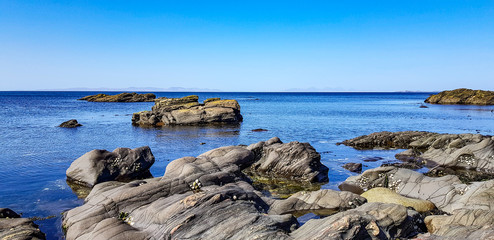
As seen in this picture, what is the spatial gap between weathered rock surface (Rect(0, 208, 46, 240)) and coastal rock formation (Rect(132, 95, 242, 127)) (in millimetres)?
44930

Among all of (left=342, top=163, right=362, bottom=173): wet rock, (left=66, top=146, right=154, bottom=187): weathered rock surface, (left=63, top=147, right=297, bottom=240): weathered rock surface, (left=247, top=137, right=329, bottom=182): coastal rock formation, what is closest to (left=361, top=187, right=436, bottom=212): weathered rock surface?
(left=247, top=137, right=329, bottom=182): coastal rock formation

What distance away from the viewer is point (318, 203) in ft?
56.9

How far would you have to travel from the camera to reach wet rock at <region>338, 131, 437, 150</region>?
122ft

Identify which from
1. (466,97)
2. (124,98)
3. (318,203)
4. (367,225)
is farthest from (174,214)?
(124,98)

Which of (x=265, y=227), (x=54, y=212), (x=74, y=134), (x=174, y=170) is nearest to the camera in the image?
(x=265, y=227)

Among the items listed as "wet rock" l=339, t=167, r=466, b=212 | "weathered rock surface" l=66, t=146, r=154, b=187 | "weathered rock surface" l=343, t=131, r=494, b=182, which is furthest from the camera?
"weathered rock surface" l=343, t=131, r=494, b=182

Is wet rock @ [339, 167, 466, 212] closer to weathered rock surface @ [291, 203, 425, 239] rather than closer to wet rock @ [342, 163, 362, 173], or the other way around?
wet rock @ [342, 163, 362, 173]

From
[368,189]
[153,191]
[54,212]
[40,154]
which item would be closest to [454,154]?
[368,189]

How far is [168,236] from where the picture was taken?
37.9 feet

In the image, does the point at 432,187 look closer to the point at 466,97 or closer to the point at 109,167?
the point at 109,167

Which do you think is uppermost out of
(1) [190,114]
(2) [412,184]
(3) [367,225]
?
(3) [367,225]

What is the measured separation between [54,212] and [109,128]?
39594mm

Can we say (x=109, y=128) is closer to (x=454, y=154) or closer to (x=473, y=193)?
(x=454, y=154)

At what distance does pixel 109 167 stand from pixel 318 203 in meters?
14.0
